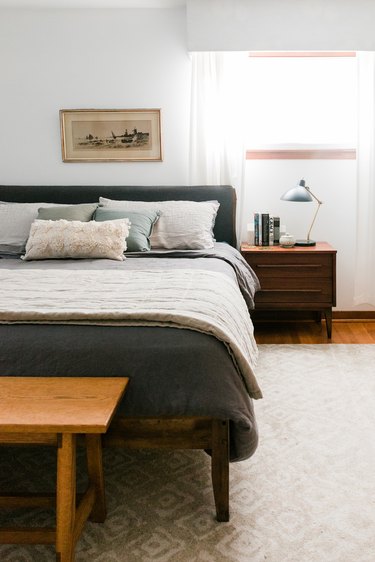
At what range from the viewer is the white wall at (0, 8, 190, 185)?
419cm

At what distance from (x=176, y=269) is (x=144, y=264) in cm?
35

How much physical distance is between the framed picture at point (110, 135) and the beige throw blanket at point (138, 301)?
65.6 inches

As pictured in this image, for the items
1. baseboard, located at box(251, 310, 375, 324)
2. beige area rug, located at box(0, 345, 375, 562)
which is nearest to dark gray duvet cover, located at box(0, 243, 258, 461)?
beige area rug, located at box(0, 345, 375, 562)

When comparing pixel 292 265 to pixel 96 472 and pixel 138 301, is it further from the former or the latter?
pixel 96 472

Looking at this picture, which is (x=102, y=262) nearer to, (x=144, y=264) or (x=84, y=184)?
(x=144, y=264)

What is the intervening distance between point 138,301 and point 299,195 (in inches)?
83.0

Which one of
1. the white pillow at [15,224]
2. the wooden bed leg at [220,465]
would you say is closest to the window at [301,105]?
the white pillow at [15,224]

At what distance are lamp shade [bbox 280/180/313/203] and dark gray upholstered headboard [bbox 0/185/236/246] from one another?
0.40 metres

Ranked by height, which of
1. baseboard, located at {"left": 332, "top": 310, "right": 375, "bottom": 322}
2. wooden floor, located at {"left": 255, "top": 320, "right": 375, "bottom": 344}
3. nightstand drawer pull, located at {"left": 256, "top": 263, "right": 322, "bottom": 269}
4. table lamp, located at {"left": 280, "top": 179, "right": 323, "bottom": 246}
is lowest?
wooden floor, located at {"left": 255, "top": 320, "right": 375, "bottom": 344}

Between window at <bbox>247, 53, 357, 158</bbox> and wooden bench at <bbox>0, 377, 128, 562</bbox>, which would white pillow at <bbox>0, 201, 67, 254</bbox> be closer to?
window at <bbox>247, 53, 357, 158</bbox>

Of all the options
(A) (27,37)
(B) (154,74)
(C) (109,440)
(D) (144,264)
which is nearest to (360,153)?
(B) (154,74)

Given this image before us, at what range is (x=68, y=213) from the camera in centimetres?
375

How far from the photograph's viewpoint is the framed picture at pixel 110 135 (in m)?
4.28

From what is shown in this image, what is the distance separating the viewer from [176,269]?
9.64ft
